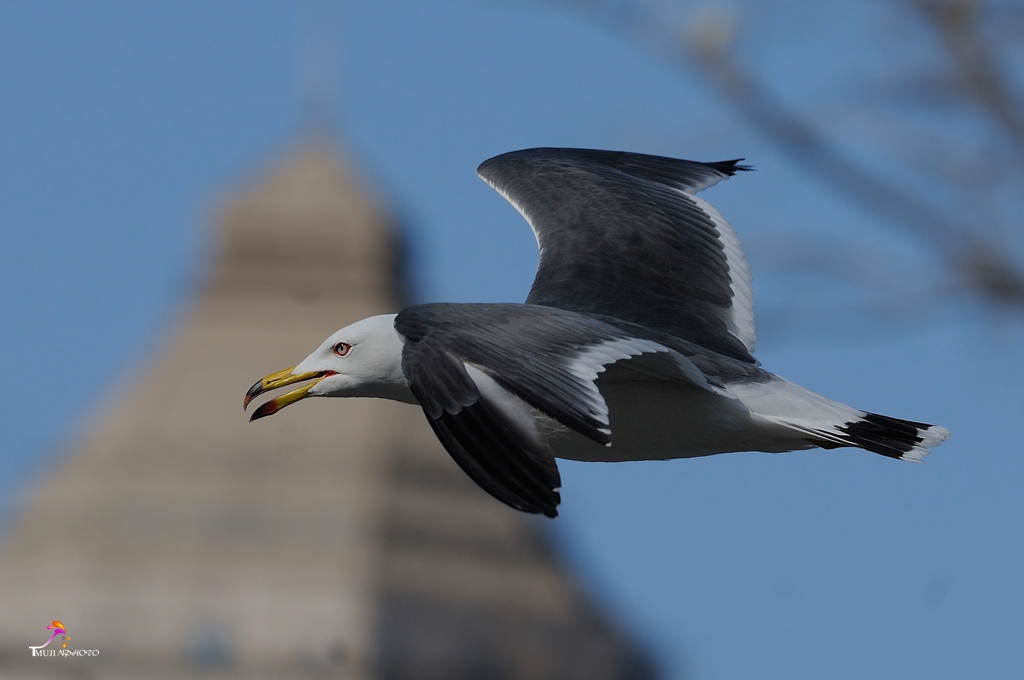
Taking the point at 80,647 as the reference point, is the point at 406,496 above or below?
above

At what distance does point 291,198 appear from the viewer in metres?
75.6

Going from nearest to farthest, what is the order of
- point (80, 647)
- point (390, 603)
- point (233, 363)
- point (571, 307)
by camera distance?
1. point (571, 307)
2. point (80, 647)
3. point (390, 603)
4. point (233, 363)

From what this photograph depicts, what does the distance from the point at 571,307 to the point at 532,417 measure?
191cm

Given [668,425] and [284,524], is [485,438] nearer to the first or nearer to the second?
[668,425]

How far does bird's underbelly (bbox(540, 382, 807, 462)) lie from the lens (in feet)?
23.9

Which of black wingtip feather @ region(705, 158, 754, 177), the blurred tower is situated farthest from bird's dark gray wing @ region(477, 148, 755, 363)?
the blurred tower

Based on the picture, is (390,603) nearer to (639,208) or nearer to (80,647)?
(80,647)

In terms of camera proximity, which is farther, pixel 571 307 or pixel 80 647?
pixel 80 647

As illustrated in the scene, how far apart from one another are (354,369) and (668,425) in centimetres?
108

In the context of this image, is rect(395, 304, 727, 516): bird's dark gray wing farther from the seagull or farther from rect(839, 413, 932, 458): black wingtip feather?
rect(839, 413, 932, 458): black wingtip feather

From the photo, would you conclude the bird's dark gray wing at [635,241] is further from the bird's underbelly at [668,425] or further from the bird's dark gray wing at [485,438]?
the bird's dark gray wing at [485,438]

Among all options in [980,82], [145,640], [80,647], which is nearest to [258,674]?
[145,640]

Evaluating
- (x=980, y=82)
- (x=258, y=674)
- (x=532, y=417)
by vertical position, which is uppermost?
(x=980, y=82)

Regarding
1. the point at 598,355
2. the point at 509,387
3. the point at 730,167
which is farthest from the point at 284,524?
the point at 509,387
